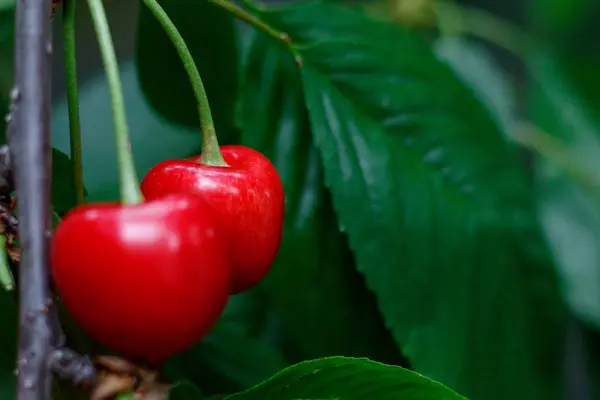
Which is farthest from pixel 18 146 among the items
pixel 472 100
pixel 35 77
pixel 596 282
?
pixel 596 282

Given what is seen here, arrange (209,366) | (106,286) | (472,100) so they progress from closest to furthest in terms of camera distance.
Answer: (106,286), (209,366), (472,100)

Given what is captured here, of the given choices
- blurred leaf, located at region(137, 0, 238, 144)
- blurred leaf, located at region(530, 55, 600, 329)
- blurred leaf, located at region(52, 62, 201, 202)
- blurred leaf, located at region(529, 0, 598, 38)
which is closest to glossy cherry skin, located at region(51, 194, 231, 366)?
blurred leaf, located at region(137, 0, 238, 144)

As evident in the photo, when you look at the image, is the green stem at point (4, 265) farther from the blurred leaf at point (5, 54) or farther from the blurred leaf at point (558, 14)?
the blurred leaf at point (558, 14)

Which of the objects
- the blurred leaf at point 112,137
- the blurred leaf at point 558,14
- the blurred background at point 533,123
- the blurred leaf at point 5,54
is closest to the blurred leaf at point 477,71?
the blurred background at point 533,123

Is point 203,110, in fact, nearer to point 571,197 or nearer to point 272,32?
point 272,32

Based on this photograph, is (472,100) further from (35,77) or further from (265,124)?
(35,77)

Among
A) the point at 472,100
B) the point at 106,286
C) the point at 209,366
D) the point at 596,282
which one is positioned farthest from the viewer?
the point at 596,282

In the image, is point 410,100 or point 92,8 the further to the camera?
point 410,100
